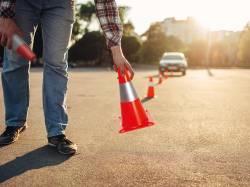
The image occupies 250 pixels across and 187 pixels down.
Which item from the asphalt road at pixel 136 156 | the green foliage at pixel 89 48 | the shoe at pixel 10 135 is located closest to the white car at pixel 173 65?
the asphalt road at pixel 136 156

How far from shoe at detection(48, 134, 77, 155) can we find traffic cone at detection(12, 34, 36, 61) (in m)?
0.81

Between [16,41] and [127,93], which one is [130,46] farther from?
[16,41]

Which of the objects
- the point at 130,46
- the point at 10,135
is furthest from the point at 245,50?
the point at 10,135

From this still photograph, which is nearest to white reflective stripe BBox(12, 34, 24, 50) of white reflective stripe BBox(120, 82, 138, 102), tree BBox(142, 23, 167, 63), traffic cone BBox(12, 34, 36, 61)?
traffic cone BBox(12, 34, 36, 61)

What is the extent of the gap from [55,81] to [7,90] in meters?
0.51

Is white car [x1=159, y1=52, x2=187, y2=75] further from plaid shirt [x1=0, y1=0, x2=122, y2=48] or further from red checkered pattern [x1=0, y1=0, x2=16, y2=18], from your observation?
red checkered pattern [x1=0, y1=0, x2=16, y2=18]

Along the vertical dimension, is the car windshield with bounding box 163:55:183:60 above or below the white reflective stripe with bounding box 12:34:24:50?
below

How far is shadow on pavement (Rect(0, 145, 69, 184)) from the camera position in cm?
343

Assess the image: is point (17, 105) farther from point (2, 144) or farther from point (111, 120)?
point (111, 120)

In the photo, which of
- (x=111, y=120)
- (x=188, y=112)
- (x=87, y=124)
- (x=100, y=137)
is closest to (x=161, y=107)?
(x=188, y=112)

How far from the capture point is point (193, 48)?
79750 mm

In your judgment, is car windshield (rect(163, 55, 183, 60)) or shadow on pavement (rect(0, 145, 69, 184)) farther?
car windshield (rect(163, 55, 183, 60))

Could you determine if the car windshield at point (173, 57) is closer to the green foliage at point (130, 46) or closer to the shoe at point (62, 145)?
the shoe at point (62, 145)

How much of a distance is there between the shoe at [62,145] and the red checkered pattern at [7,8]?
1.07 meters
